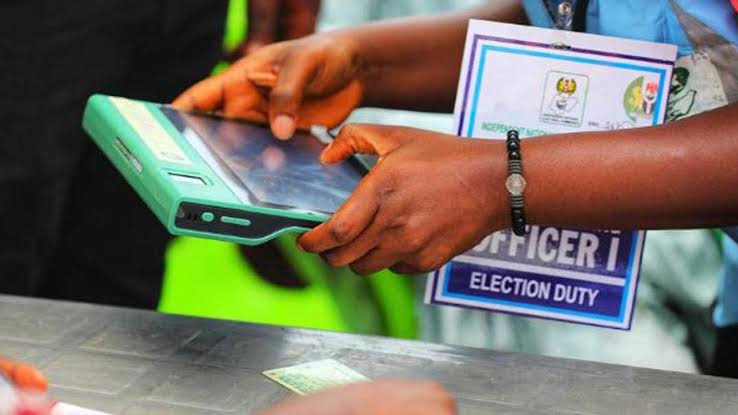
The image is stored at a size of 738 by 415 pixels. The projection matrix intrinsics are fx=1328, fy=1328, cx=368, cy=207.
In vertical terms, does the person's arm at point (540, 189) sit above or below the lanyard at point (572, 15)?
below

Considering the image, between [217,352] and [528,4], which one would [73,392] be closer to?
[217,352]

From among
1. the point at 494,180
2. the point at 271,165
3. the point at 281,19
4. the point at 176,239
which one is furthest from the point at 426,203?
the point at 176,239

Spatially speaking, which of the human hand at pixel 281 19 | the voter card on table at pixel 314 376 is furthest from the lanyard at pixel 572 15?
the human hand at pixel 281 19

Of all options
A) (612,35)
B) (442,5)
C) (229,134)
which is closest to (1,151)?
(229,134)

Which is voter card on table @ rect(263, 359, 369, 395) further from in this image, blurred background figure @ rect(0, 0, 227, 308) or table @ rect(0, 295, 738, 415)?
blurred background figure @ rect(0, 0, 227, 308)

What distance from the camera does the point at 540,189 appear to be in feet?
4.32

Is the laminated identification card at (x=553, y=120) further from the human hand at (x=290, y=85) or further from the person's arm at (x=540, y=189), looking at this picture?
→ the human hand at (x=290, y=85)

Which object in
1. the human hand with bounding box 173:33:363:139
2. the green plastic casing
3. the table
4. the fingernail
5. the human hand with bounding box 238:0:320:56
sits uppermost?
the human hand with bounding box 238:0:320:56

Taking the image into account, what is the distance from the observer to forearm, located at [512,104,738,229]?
1270mm

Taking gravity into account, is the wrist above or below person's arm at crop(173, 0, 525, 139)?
below

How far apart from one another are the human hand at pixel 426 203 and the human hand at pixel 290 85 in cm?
29

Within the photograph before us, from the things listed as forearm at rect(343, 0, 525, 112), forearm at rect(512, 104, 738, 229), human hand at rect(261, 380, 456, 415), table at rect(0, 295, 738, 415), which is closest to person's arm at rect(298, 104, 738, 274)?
forearm at rect(512, 104, 738, 229)

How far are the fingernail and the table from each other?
0.86 ft

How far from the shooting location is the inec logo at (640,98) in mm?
1438
